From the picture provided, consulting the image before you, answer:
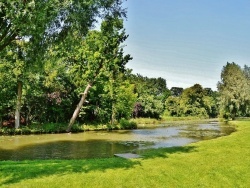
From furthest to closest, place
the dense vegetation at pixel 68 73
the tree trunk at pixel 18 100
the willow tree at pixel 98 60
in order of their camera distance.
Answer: the willow tree at pixel 98 60 < the tree trunk at pixel 18 100 < the dense vegetation at pixel 68 73

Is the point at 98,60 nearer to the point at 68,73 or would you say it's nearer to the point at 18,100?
the point at 68,73

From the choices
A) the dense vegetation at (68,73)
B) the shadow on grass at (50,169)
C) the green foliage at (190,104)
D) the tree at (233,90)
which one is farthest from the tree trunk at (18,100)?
the green foliage at (190,104)

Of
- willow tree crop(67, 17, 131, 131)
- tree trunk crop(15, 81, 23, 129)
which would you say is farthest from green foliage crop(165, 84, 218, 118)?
tree trunk crop(15, 81, 23, 129)

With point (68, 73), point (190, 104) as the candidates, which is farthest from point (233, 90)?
point (68, 73)

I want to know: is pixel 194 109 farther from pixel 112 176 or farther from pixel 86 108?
pixel 112 176

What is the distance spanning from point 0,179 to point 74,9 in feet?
24.9

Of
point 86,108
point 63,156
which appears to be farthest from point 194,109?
point 63,156

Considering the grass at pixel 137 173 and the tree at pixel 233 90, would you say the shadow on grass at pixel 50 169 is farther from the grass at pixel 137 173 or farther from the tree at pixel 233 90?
the tree at pixel 233 90

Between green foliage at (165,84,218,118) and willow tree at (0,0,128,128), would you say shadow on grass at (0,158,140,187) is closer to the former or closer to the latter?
willow tree at (0,0,128,128)

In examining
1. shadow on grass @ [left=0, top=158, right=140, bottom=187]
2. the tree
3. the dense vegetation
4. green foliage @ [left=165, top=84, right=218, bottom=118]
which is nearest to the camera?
shadow on grass @ [left=0, top=158, right=140, bottom=187]

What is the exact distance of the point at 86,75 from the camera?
4153 centimetres

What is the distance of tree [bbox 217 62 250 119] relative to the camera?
73438 mm

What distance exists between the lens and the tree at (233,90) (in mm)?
73438

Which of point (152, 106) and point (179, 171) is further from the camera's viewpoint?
point (152, 106)
